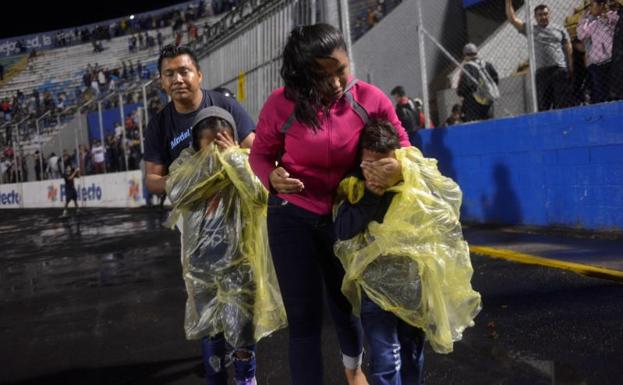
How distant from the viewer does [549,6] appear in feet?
26.2

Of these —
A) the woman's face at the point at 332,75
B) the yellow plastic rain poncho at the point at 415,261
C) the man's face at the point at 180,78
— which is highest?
the man's face at the point at 180,78

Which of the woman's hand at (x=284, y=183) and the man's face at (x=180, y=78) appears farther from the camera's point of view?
the man's face at (x=180, y=78)

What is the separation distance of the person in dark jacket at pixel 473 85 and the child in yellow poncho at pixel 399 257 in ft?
22.9

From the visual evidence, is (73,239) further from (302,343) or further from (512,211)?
(302,343)

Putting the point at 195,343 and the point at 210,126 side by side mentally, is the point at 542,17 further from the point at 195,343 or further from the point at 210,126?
the point at 210,126

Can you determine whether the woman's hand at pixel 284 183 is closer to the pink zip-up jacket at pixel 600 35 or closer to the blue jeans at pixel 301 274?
the blue jeans at pixel 301 274

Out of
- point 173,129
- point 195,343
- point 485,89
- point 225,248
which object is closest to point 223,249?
point 225,248

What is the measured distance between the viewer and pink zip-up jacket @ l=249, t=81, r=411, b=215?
102 inches

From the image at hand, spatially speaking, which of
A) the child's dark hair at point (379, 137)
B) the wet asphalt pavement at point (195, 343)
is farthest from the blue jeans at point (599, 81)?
the child's dark hair at point (379, 137)

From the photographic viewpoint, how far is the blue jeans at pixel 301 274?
2.71 meters

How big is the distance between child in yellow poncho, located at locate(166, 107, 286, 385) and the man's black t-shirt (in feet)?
0.42

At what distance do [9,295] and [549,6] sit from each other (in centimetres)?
711

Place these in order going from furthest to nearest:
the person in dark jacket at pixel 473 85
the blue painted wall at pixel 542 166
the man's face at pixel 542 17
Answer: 1. the person in dark jacket at pixel 473 85
2. the man's face at pixel 542 17
3. the blue painted wall at pixel 542 166

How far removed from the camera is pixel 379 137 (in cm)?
253
